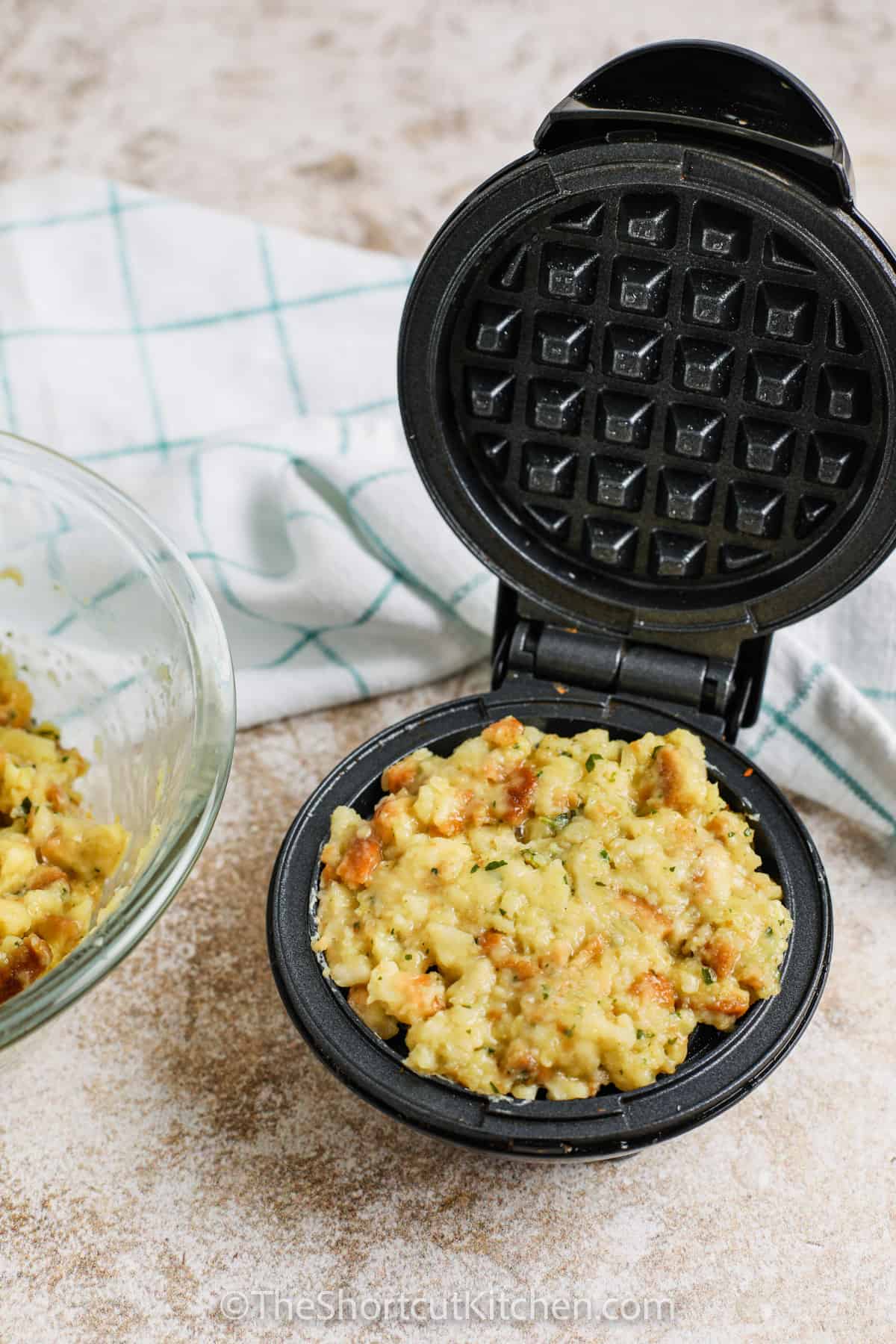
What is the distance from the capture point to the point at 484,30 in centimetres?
389

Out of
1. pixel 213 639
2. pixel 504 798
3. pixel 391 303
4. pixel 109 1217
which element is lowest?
pixel 109 1217

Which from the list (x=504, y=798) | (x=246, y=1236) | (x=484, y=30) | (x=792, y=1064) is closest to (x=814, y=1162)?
(x=792, y=1064)

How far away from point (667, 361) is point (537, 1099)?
93 cm

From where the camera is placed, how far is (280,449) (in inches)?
97.7

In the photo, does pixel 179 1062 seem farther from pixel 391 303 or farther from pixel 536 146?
pixel 391 303

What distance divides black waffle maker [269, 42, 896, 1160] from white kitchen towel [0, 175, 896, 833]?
0.31 m

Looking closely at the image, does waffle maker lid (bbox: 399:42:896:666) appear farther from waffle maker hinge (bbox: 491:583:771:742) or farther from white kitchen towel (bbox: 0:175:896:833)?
white kitchen towel (bbox: 0:175:896:833)

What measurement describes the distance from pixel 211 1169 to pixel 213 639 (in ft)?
2.27

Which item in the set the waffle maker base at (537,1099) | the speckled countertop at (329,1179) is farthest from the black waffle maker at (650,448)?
the speckled countertop at (329,1179)

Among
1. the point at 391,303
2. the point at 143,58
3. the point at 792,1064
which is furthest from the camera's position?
the point at 143,58

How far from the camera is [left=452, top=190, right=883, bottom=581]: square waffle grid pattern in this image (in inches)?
69.1

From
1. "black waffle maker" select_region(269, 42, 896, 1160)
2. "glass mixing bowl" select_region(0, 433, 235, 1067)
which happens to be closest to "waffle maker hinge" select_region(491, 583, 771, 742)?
"black waffle maker" select_region(269, 42, 896, 1160)

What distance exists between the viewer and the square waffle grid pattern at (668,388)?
1754mm

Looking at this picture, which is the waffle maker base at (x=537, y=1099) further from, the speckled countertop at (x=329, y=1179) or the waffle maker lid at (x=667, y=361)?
the speckled countertop at (x=329, y=1179)
